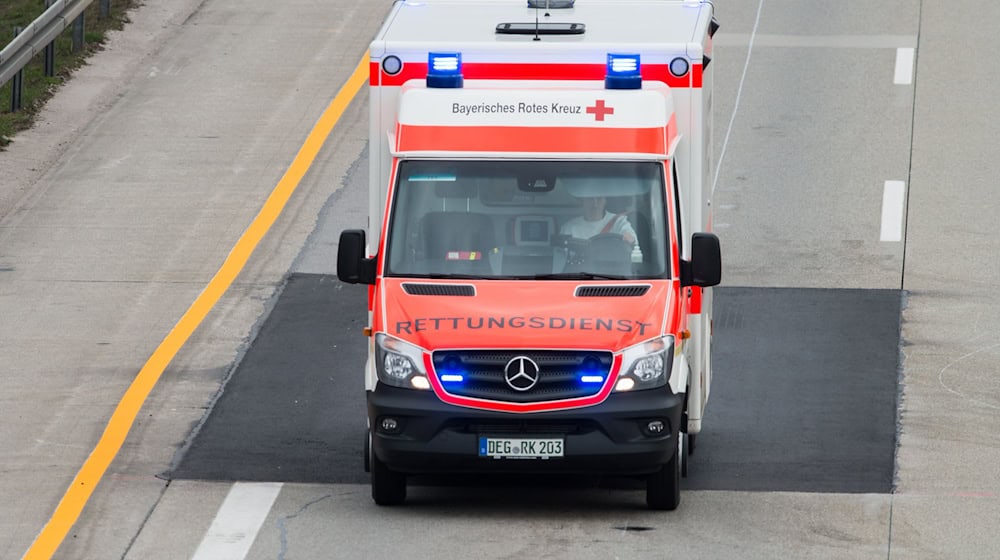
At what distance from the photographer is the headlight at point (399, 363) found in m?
11.5

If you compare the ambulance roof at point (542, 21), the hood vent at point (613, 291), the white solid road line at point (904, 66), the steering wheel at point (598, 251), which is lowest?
the white solid road line at point (904, 66)

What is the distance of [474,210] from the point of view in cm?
1204

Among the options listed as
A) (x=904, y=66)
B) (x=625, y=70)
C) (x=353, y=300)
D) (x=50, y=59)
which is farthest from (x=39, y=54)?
(x=625, y=70)

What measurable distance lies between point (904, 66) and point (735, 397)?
10.3 meters

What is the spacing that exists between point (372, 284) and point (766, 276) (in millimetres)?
6567

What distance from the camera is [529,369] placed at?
11352 millimetres

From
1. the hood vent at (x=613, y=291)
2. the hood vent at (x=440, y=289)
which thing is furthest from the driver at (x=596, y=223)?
the hood vent at (x=440, y=289)

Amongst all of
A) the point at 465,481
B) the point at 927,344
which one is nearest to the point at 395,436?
the point at 465,481

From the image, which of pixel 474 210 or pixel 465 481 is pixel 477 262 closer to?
pixel 474 210

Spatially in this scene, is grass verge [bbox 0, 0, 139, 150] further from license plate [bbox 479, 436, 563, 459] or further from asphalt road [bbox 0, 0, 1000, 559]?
license plate [bbox 479, 436, 563, 459]

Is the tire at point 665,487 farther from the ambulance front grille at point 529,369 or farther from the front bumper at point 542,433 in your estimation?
the ambulance front grille at point 529,369

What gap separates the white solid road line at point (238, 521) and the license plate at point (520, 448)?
1464 mm

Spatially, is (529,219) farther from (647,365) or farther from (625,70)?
(647,365)

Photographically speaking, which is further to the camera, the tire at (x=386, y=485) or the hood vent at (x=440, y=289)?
the tire at (x=386, y=485)
